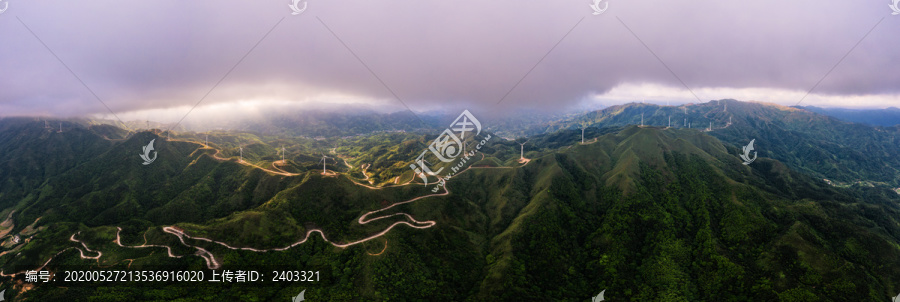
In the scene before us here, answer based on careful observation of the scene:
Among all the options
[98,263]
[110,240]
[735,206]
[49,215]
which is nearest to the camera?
[98,263]

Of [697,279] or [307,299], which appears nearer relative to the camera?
[307,299]

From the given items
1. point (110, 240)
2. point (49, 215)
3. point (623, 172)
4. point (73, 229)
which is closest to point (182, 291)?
point (110, 240)

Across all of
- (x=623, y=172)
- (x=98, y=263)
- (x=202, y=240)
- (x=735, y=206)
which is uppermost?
(x=623, y=172)

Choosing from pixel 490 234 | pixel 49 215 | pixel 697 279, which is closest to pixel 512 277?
pixel 490 234

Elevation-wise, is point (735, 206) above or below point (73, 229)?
above

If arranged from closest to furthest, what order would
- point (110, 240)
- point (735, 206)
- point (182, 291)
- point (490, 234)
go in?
point (182, 291) → point (110, 240) → point (735, 206) → point (490, 234)

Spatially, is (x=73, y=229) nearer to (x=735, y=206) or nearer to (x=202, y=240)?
(x=202, y=240)
